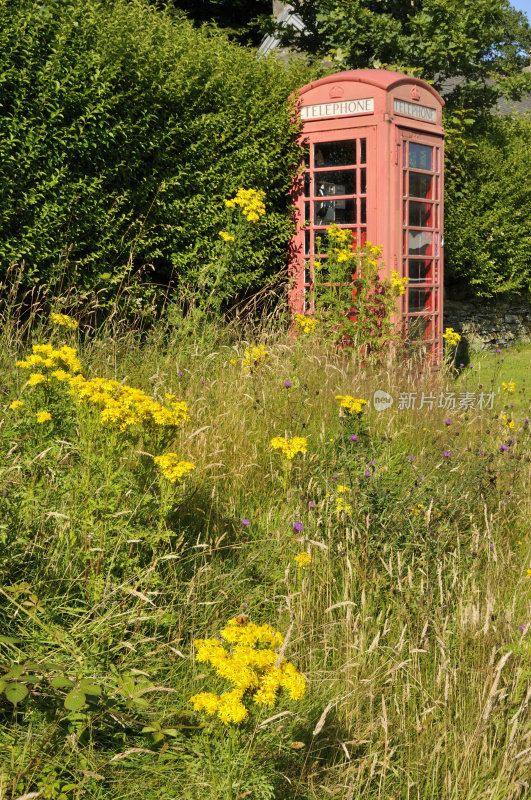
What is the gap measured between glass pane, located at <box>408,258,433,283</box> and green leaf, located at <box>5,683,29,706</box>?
7.42 metres

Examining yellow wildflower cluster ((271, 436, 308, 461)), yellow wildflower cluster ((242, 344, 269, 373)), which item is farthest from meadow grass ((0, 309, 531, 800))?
yellow wildflower cluster ((242, 344, 269, 373))

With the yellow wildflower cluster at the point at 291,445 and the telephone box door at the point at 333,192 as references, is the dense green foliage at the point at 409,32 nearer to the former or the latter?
the telephone box door at the point at 333,192

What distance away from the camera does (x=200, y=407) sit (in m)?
4.10

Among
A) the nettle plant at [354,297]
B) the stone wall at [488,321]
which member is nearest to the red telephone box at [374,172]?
the nettle plant at [354,297]

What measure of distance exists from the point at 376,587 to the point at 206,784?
1.20m

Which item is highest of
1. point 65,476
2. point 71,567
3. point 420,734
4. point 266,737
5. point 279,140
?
point 279,140

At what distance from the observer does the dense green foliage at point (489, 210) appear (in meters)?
11.7

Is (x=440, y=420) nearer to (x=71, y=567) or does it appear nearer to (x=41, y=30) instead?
(x=71, y=567)

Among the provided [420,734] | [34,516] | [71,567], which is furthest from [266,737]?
[34,516]

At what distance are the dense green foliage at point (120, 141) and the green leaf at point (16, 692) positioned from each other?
4113 millimetres

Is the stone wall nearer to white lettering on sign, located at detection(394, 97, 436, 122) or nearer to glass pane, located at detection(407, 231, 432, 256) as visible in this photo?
glass pane, located at detection(407, 231, 432, 256)

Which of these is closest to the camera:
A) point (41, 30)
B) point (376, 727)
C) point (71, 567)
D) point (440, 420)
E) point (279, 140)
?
point (376, 727)

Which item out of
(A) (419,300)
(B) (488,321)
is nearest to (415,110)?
(A) (419,300)

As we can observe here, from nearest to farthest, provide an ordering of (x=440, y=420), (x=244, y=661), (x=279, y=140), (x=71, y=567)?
(x=244, y=661), (x=71, y=567), (x=440, y=420), (x=279, y=140)
